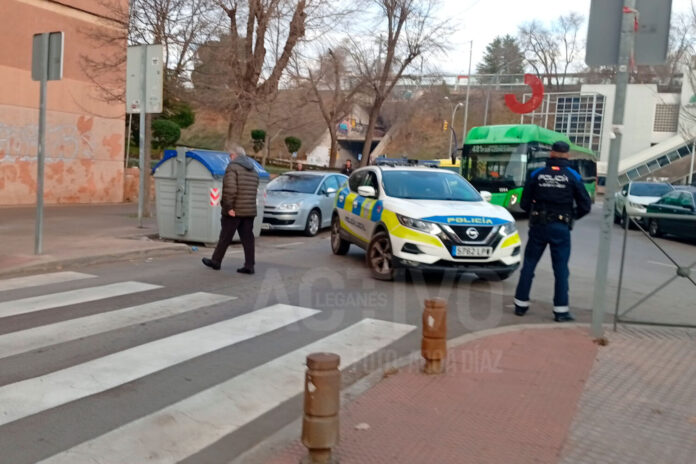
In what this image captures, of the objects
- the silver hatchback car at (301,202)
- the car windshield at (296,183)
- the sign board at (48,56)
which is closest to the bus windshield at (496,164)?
the silver hatchback car at (301,202)

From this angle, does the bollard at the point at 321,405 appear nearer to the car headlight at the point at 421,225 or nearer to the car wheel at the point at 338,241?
the car headlight at the point at 421,225

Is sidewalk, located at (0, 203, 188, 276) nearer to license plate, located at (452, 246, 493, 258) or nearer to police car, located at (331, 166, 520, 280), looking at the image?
police car, located at (331, 166, 520, 280)

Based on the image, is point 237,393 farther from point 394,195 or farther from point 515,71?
point 515,71

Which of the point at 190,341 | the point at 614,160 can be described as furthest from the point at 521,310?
the point at 190,341

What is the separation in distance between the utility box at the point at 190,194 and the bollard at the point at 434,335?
7.53m

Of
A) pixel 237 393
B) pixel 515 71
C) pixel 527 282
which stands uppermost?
pixel 515 71

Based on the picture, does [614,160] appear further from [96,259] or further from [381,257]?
[96,259]

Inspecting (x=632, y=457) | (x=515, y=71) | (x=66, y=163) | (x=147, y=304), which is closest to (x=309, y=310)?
(x=147, y=304)

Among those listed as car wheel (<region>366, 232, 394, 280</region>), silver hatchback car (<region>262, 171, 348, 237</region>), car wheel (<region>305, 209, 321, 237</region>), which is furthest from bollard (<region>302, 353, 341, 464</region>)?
car wheel (<region>305, 209, 321, 237</region>)

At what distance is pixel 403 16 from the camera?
27406 mm

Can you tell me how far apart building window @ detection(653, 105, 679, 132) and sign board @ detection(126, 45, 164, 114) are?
6634 centimetres

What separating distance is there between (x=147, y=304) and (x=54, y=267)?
2854mm

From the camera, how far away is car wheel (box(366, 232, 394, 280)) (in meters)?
9.23

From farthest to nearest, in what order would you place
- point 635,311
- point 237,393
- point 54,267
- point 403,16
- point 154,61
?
point 403,16 → point 154,61 → point 54,267 → point 635,311 → point 237,393
